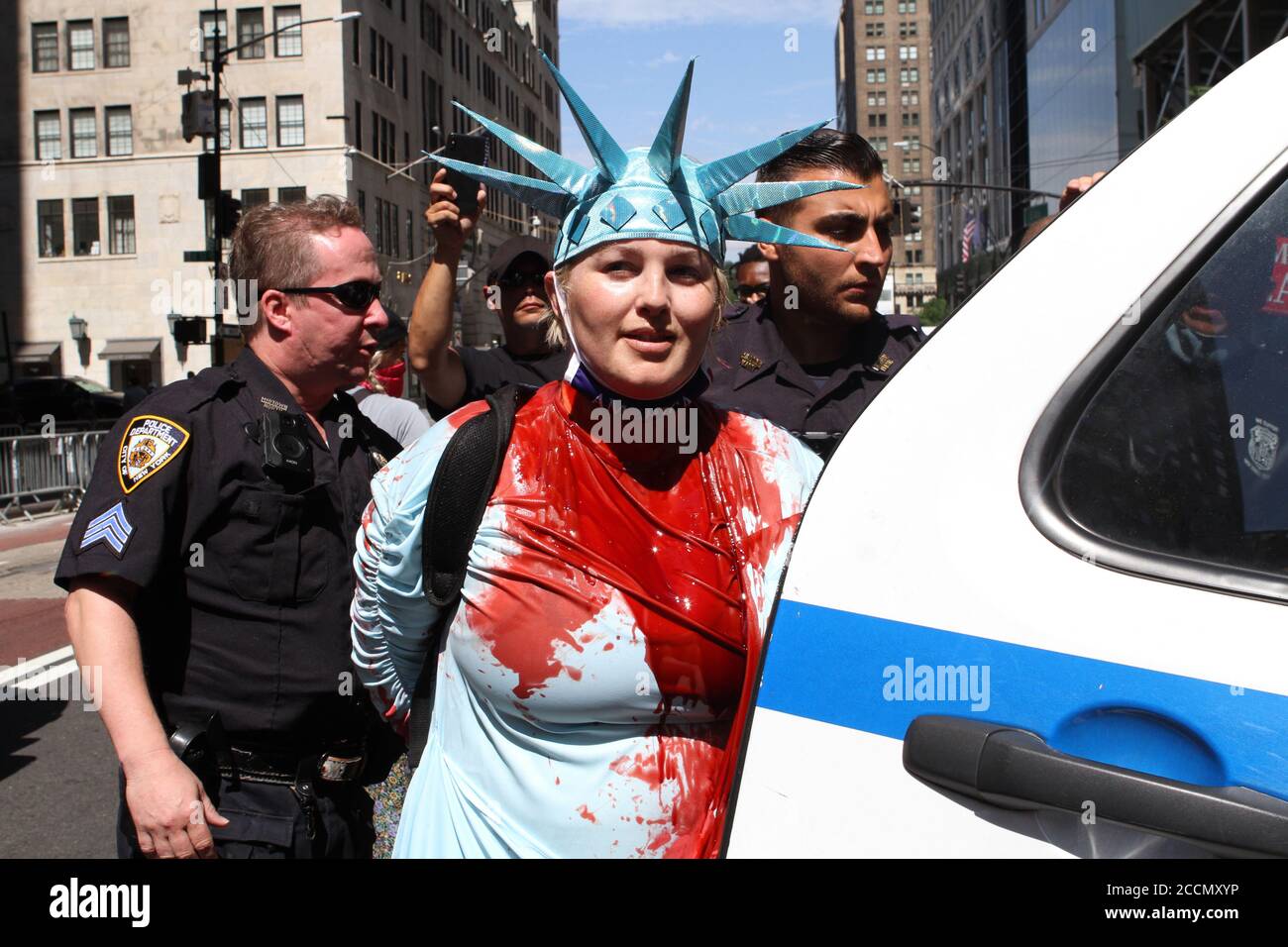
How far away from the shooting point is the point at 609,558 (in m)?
1.78

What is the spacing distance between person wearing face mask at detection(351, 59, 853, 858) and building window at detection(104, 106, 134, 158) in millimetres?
46450

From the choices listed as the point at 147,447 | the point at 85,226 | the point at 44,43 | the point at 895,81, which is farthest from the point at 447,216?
the point at 895,81

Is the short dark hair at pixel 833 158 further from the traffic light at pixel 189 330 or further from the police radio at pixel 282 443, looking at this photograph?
the traffic light at pixel 189 330

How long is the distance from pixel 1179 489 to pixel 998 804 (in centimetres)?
44

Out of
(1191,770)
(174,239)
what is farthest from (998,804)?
(174,239)

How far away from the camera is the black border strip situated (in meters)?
1.33

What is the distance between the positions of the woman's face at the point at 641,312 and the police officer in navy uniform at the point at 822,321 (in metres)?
0.99

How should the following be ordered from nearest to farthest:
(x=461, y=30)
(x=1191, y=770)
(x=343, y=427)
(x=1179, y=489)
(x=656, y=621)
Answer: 1. (x=1191, y=770)
2. (x=1179, y=489)
3. (x=656, y=621)
4. (x=343, y=427)
5. (x=461, y=30)

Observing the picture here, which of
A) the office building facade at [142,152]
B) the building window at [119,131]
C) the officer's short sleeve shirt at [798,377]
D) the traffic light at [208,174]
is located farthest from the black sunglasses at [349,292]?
the building window at [119,131]

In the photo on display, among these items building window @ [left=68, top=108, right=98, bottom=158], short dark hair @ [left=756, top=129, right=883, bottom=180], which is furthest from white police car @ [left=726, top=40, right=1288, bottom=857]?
building window @ [left=68, top=108, right=98, bottom=158]

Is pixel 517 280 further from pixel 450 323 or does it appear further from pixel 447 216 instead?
pixel 447 216

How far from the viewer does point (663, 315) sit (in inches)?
71.8

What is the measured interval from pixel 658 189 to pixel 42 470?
16.8 meters

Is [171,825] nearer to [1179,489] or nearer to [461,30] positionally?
[1179,489]
